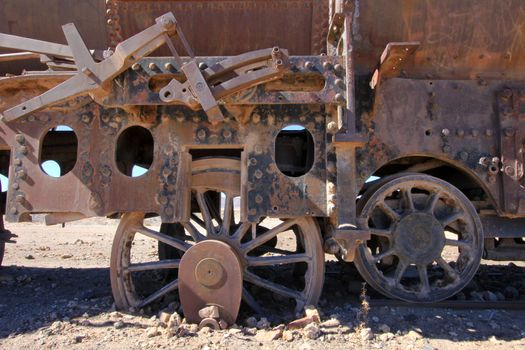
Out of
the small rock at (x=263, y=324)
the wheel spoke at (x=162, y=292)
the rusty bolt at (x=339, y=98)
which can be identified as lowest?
the small rock at (x=263, y=324)

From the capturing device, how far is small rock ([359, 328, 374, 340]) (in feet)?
9.87

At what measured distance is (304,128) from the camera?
138 inches

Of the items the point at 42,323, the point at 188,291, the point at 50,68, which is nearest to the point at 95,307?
the point at 42,323

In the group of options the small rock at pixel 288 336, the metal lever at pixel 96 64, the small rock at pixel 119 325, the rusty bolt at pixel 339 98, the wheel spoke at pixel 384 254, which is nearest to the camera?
the metal lever at pixel 96 64

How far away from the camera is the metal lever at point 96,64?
286 cm

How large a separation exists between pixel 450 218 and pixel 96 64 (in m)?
3.11

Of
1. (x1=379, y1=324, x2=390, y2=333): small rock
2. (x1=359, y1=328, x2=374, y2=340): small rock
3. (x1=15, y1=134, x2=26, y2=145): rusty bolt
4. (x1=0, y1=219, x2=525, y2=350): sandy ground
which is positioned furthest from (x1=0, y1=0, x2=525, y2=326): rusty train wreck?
(x1=359, y1=328, x2=374, y2=340): small rock

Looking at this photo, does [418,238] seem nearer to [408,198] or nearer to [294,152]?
[408,198]

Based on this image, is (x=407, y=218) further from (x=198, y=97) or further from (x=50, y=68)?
(x=50, y=68)

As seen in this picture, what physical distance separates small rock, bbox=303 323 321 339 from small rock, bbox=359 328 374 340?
32 cm

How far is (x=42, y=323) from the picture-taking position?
3.35 metres

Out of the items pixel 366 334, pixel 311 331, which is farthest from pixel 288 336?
pixel 366 334

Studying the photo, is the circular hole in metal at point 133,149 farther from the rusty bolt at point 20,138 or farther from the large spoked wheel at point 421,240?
the large spoked wheel at point 421,240

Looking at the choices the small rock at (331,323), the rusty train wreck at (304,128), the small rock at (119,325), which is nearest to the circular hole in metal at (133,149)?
the rusty train wreck at (304,128)
